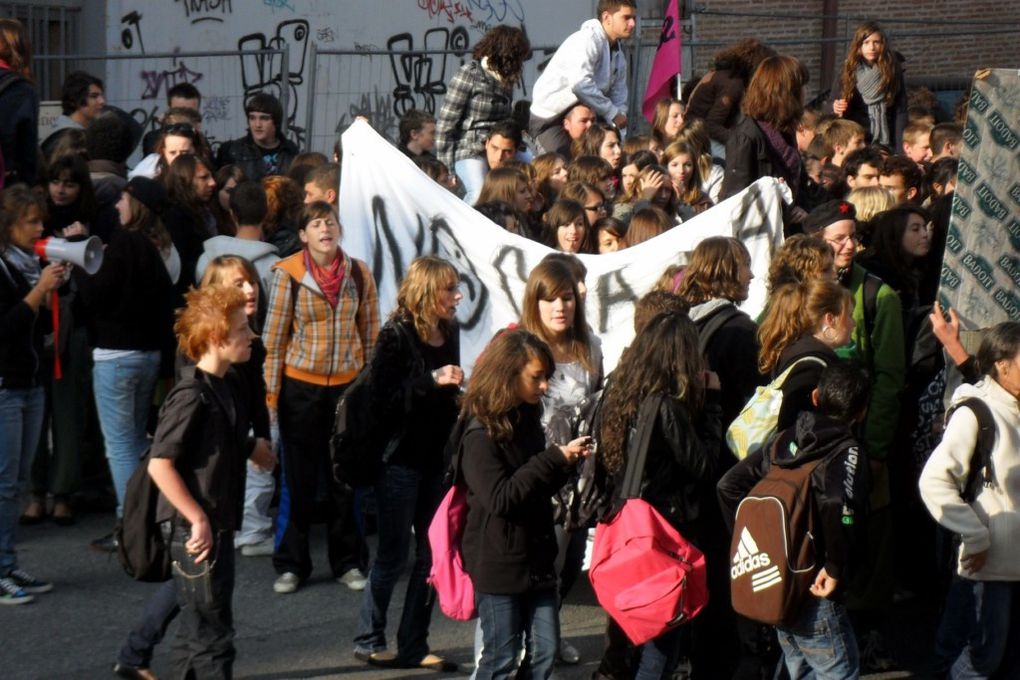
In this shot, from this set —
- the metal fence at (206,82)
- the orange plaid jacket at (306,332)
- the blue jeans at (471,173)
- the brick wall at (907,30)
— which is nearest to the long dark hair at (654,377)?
the orange plaid jacket at (306,332)

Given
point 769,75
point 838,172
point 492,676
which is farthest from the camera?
point 838,172

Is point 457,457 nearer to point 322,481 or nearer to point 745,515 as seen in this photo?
point 745,515

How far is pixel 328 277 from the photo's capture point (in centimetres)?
762

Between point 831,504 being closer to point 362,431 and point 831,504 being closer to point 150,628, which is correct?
point 362,431

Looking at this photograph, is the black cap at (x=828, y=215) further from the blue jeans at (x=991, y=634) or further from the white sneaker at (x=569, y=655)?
the white sneaker at (x=569, y=655)

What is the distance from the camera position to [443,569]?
5719 millimetres

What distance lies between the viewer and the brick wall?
19.2 m

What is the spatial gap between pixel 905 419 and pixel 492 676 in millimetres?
2705

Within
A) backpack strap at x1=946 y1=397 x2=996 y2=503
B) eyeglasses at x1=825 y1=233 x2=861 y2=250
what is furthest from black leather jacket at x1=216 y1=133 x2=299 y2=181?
backpack strap at x1=946 y1=397 x2=996 y2=503

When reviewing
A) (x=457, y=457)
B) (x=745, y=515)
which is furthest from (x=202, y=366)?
(x=745, y=515)

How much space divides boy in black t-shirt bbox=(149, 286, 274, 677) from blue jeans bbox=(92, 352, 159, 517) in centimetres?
207

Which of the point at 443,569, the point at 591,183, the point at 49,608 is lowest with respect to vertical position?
the point at 49,608

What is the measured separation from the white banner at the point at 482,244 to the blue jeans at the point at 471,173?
174 cm

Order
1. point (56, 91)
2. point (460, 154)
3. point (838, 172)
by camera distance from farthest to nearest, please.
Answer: point (56, 91) → point (460, 154) → point (838, 172)
